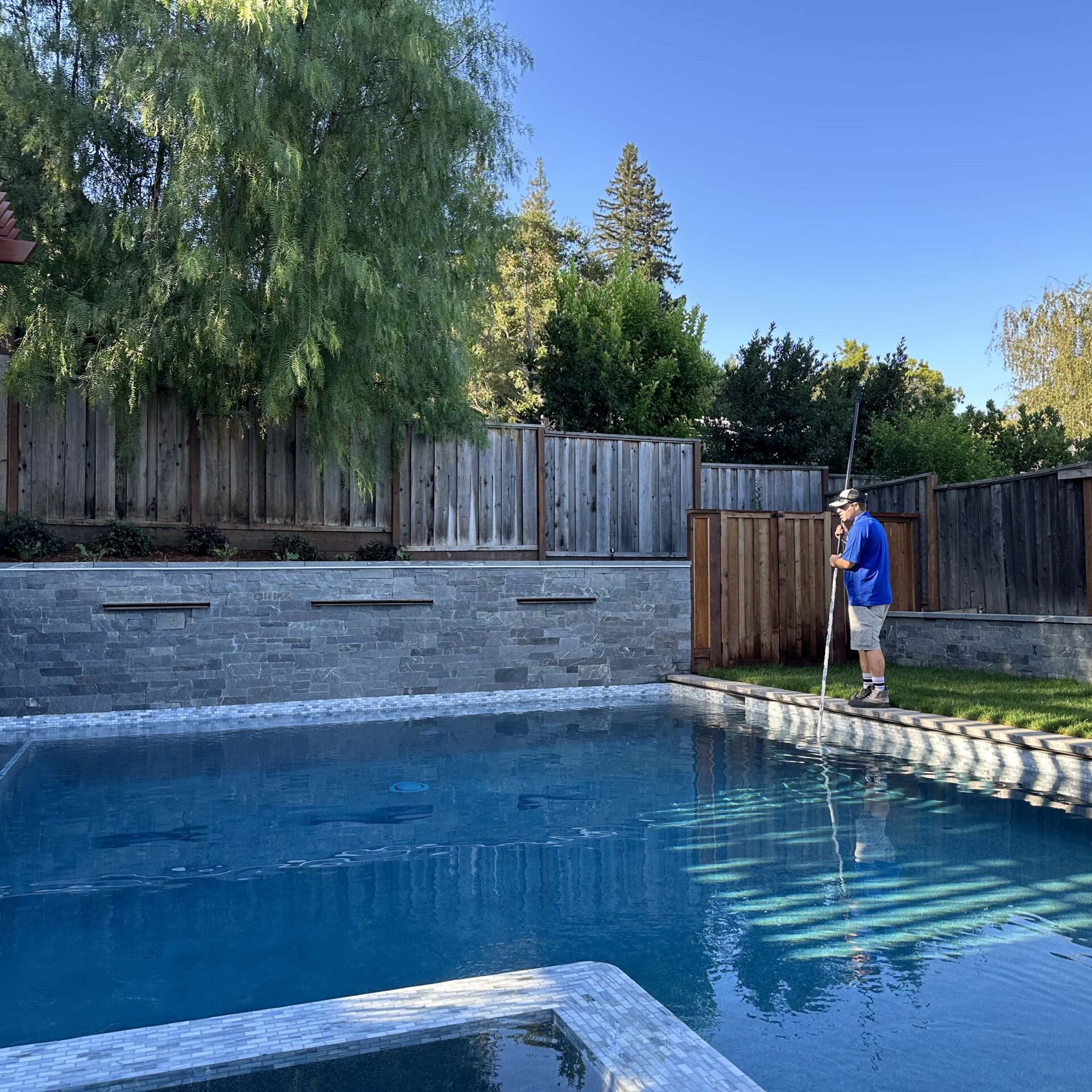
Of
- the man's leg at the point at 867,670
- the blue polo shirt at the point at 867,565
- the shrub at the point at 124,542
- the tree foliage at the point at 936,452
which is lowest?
the man's leg at the point at 867,670

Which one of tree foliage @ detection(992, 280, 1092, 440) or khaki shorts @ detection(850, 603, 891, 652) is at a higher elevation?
tree foliage @ detection(992, 280, 1092, 440)

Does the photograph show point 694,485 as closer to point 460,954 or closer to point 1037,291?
point 460,954

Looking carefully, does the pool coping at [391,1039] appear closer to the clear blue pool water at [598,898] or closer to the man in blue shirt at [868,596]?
the clear blue pool water at [598,898]

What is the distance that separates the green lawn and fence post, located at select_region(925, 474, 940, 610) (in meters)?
1.38

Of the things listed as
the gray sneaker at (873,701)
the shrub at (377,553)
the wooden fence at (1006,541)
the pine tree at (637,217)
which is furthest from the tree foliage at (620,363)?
the pine tree at (637,217)

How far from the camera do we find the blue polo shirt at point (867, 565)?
7.23 meters

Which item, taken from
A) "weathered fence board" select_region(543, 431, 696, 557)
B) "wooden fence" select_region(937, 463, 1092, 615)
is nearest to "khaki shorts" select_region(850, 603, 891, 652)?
"wooden fence" select_region(937, 463, 1092, 615)

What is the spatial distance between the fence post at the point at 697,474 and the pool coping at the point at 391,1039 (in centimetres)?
975

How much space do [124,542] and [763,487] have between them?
848 centimetres

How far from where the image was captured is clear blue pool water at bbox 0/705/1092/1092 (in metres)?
2.68

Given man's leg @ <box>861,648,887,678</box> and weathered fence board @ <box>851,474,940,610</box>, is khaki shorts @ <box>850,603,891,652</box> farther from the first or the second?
weathered fence board @ <box>851,474,940,610</box>

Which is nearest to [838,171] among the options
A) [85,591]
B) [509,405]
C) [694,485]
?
[509,405]

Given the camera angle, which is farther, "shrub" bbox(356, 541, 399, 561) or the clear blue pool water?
"shrub" bbox(356, 541, 399, 561)

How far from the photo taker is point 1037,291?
64.1 feet
